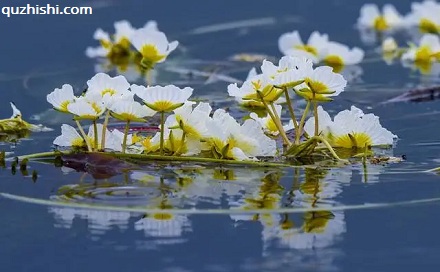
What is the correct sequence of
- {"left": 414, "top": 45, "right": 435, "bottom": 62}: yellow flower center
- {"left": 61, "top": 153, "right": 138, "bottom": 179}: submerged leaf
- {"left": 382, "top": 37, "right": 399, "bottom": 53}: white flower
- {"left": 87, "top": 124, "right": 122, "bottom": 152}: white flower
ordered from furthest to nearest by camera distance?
1. {"left": 382, "top": 37, "right": 399, "bottom": 53}: white flower
2. {"left": 414, "top": 45, "right": 435, "bottom": 62}: yellow flower center
3. {"left": 87, "top": 124, "right": 122, "bottom": 152}: white flower
4. {"left": 61, "top": 153, "right": 138, "bottom": 179}: submerged leaf

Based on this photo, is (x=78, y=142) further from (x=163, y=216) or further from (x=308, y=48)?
(x=308, y=48)

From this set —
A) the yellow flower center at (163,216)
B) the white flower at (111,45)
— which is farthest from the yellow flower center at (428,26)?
the yellow flower center at (163,216)

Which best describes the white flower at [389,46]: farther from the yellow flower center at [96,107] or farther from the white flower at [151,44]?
the yellow flower center at [96,107]

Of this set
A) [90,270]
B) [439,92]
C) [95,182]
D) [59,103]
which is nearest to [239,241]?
[90,270]

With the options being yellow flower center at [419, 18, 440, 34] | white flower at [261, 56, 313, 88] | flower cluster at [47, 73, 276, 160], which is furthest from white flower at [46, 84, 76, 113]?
yellow flower center at [419, 18, 440, 34]

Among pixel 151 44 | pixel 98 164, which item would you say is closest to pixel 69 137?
pixel 98 164

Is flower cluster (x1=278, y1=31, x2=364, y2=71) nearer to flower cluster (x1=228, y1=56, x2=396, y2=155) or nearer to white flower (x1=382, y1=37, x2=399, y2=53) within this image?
white flower (x1=382, y1=37, x2=399, y2=53)
